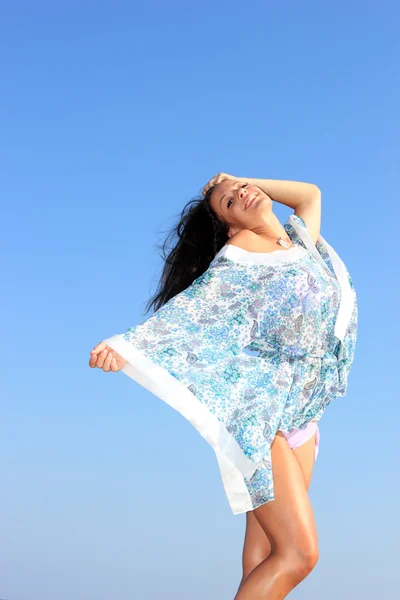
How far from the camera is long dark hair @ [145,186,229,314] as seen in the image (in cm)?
395

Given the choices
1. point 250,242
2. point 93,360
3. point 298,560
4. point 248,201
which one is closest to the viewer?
point 298,560

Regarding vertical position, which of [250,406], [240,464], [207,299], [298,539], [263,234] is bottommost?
[298,539]

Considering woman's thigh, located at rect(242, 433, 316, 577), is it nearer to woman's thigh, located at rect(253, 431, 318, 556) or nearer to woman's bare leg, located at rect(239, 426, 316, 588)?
woman's bare leg, located at rect(239, 426, 316, 588)

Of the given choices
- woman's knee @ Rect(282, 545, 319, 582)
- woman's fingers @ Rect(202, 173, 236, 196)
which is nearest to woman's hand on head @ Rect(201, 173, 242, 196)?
woman's fingers @ Rect(202, 173, 236, 196)

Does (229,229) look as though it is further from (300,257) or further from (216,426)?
(216,426)

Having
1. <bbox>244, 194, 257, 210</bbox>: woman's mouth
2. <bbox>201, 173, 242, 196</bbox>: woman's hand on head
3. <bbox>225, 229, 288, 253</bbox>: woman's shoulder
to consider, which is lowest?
<bbox>225, 229, 288, 253</bbox>: woman's shoulder

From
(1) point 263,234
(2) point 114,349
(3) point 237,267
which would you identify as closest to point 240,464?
(2) point 114,349

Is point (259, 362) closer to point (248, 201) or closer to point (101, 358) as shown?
point (101, 358)

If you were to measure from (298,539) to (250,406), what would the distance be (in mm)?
527

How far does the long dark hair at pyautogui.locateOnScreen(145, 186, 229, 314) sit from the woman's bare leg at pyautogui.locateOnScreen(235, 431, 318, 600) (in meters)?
1.25

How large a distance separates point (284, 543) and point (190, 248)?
1610 millimetres

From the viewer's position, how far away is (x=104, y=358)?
3.14 metres

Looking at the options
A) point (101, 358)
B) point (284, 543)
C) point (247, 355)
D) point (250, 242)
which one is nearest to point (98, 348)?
point (101, 358)

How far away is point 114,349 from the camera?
3.16 m
